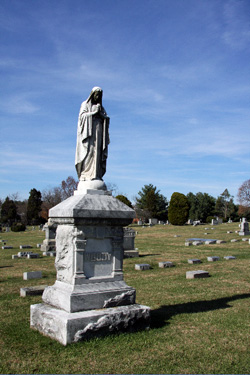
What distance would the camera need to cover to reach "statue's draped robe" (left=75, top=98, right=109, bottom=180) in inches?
264

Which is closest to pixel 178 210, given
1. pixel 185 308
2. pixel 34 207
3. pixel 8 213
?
pixel 34 207

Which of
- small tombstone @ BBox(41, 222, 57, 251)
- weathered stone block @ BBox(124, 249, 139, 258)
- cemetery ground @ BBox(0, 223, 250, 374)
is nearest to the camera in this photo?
cemetery ground @ BBox(0, 223, 250, 374)

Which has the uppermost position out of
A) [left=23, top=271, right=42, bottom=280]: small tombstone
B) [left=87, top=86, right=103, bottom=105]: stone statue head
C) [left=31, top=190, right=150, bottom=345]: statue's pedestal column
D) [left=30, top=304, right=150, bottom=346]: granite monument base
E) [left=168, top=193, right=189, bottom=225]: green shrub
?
→ [left=87, top=86, right=103, bottom=105]: stone statue head

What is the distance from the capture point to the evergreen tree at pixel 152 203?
66.0m

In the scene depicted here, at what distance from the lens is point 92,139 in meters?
6.75

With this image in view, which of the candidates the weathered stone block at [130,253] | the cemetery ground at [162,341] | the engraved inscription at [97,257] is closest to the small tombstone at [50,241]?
the weathered stone block at [130,253]

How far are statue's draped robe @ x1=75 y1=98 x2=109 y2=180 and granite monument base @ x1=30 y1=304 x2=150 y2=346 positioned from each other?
2.40 meters

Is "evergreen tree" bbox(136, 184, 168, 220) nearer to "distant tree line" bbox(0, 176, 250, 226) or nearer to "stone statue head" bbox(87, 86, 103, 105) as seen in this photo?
"distant tree line" bbox(0, 176, 250, 226)

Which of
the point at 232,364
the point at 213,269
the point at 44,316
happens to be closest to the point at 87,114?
the point at 44,316

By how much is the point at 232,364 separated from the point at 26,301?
212 inches

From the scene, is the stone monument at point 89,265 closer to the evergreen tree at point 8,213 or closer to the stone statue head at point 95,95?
the stone statue head at point 95,95

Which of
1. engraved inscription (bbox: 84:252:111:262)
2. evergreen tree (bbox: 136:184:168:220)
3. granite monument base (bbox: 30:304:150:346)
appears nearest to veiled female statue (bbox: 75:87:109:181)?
engraved inscription (bbox: 84:252:111:262)

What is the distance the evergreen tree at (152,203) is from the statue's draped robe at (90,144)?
192 feet

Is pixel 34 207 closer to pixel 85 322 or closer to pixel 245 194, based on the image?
pixel 245 194
